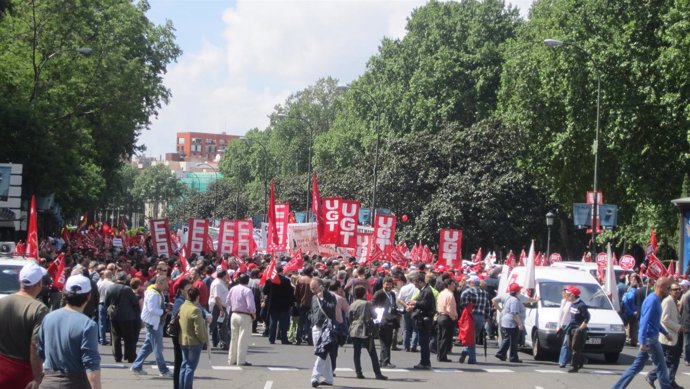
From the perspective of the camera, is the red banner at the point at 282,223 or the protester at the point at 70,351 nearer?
the protester at the point at 70,351

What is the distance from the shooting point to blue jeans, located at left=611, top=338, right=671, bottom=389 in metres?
14.6

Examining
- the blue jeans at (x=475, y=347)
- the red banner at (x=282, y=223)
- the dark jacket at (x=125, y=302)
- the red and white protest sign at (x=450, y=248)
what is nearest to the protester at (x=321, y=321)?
the dark jacket at (x=125, y=302)

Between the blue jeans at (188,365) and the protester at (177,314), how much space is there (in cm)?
14

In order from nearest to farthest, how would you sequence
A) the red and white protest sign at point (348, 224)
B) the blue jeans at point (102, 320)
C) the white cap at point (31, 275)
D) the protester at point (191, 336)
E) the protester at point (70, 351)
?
the protester at point (70, 351) → the white cap at point (31, 275) → the protester at point (191, 336) → the blue jeans at point (102, 320) → the red and white protest sign at point (348, 224)

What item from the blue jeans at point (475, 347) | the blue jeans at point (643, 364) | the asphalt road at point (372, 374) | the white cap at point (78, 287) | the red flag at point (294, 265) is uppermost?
the white cap at point (78, 287)

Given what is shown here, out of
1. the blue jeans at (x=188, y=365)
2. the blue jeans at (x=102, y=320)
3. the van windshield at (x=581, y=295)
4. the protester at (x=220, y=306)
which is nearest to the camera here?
the blue jeans at (x=188, y=365)

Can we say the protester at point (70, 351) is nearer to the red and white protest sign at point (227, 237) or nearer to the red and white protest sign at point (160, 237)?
the red and white protest sign at point (227, 237)

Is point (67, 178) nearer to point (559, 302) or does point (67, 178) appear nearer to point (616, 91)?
point (616, 91)

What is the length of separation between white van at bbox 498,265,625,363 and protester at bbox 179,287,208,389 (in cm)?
912

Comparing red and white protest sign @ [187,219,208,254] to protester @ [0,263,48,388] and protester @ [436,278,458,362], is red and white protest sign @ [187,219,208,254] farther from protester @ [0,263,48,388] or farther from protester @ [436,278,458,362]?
protester @ [0,263,48,388]

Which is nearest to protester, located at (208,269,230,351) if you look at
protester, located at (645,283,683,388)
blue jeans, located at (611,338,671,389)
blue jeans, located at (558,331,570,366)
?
blue jeans, located at (558,331,570,366)

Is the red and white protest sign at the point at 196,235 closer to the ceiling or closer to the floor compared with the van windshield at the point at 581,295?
closer to the ceiling

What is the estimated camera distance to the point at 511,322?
814 inches

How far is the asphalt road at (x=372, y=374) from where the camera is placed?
16625 mm
